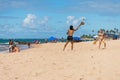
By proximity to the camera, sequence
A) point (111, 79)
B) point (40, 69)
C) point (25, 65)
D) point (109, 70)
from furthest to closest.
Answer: point (25, 65)
point (40, 69)
point (109, 70)
point (111, 79)

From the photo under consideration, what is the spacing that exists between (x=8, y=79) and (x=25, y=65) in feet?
8.72

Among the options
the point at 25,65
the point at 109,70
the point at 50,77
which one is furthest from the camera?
the point at 25,65

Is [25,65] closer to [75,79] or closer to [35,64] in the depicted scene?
[35,64]

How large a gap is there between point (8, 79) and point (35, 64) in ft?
9.62

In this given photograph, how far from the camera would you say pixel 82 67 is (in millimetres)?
11203

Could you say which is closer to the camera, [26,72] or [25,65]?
[26,72]

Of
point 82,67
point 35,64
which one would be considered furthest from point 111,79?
point 35,64

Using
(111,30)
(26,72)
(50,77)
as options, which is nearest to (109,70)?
(50,77)

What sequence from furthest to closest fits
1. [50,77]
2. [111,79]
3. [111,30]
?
[111,30]
[50,77]
[111,79]

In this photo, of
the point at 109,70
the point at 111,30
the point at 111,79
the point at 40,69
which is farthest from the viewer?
the point at 111,30

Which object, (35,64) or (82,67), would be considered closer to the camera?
(82,67)

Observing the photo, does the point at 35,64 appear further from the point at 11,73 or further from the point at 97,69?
the point at 97,69

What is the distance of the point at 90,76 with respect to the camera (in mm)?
9391

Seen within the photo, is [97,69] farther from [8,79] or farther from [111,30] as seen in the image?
[111,30]
